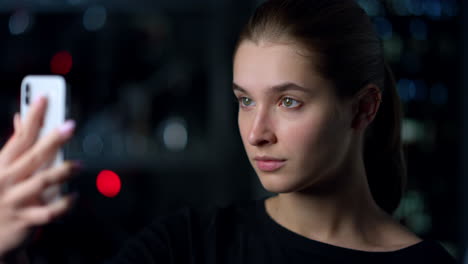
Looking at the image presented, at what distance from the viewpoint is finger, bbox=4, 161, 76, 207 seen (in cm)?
58

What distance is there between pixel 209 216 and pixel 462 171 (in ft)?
4.73

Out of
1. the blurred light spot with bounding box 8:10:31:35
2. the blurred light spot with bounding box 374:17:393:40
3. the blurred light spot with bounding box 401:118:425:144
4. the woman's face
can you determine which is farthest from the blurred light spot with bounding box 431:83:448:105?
the blurred light spot with bounding box 8:10:31:35

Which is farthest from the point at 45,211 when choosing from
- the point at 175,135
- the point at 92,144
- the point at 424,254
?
the point at 175,135

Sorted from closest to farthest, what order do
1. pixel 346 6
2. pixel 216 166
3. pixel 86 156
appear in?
pixel 346 6 → pixel 86 156 → pixel 216 166

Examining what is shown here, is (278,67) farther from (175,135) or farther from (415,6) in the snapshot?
(415,6)

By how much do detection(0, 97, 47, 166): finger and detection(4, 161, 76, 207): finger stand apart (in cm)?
4

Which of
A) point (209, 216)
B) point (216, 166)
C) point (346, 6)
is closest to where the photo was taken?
point (346, 6)

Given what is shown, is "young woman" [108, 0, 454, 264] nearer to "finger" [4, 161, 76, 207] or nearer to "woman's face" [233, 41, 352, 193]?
"woman's face" [233, 41, 352, 193]

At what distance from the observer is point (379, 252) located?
0.90 m

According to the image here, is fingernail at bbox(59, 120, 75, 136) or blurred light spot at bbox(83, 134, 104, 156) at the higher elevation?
fingernail at bbox(59, 120, 75, 136)

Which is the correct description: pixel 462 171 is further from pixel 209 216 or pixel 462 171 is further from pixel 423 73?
pixel 209 216

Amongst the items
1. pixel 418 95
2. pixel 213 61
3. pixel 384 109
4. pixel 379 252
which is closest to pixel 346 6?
pixel 384 109

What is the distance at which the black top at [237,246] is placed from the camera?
895mm

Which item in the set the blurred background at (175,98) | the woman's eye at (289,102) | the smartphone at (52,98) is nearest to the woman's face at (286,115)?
the woman's eye at (289,102)
